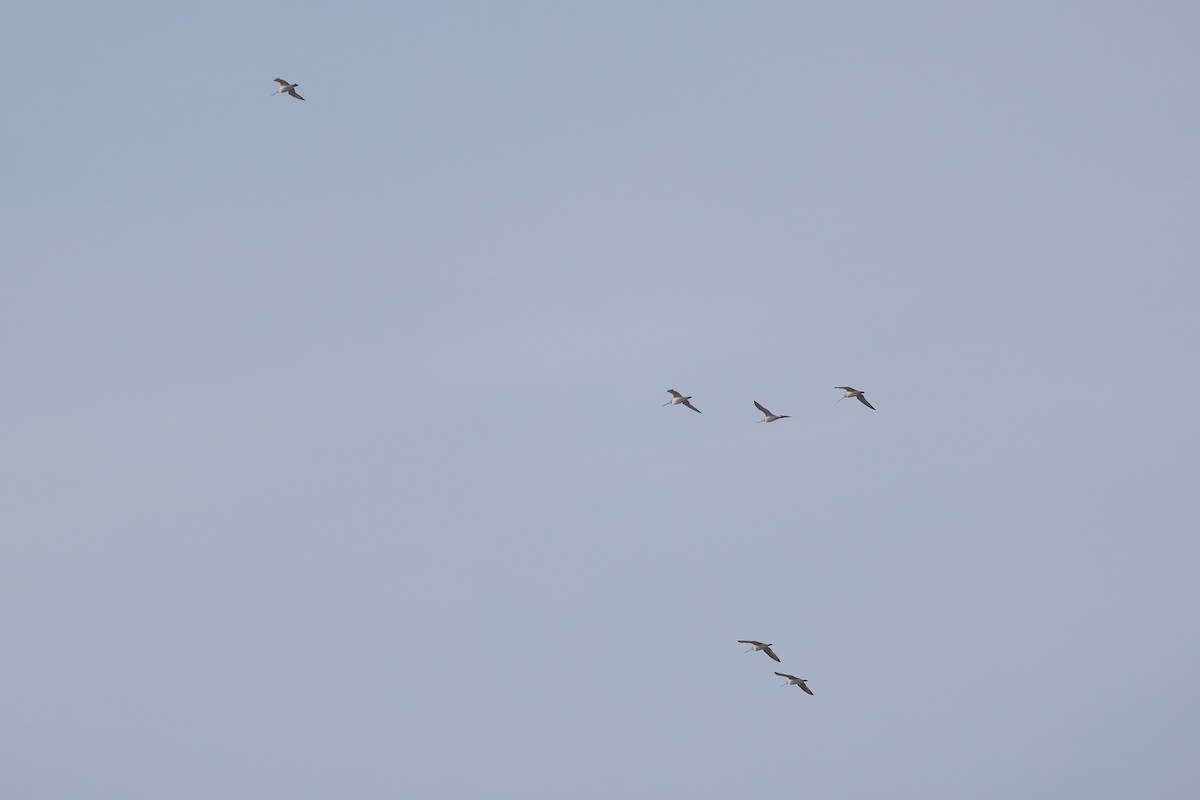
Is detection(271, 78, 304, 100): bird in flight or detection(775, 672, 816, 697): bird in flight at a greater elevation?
detection(271, 78, 304, 100): bird in flight

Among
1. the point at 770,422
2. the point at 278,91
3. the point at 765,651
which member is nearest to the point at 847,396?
the point at 770,422

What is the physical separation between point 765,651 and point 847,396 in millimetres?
25128

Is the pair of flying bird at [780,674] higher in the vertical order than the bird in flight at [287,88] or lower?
lower

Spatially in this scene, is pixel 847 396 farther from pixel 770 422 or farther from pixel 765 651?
pixel 765 651

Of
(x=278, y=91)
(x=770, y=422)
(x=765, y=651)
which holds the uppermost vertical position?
(x=278, y=91)

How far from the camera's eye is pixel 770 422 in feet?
655

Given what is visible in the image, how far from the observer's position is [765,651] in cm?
18738

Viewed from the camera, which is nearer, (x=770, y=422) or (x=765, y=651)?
(x=765, y=651)

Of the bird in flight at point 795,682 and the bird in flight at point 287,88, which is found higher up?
the bird in flight at point 287,88

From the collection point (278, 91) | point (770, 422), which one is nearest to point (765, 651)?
point (770, 422)

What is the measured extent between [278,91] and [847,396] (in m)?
57.8

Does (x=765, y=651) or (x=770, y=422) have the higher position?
(x=770, y=422)

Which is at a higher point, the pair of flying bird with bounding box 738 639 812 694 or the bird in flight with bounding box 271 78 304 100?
the bird in flight with bounding box 271 78 304 100

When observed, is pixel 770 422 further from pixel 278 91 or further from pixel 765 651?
pixel 278 91
